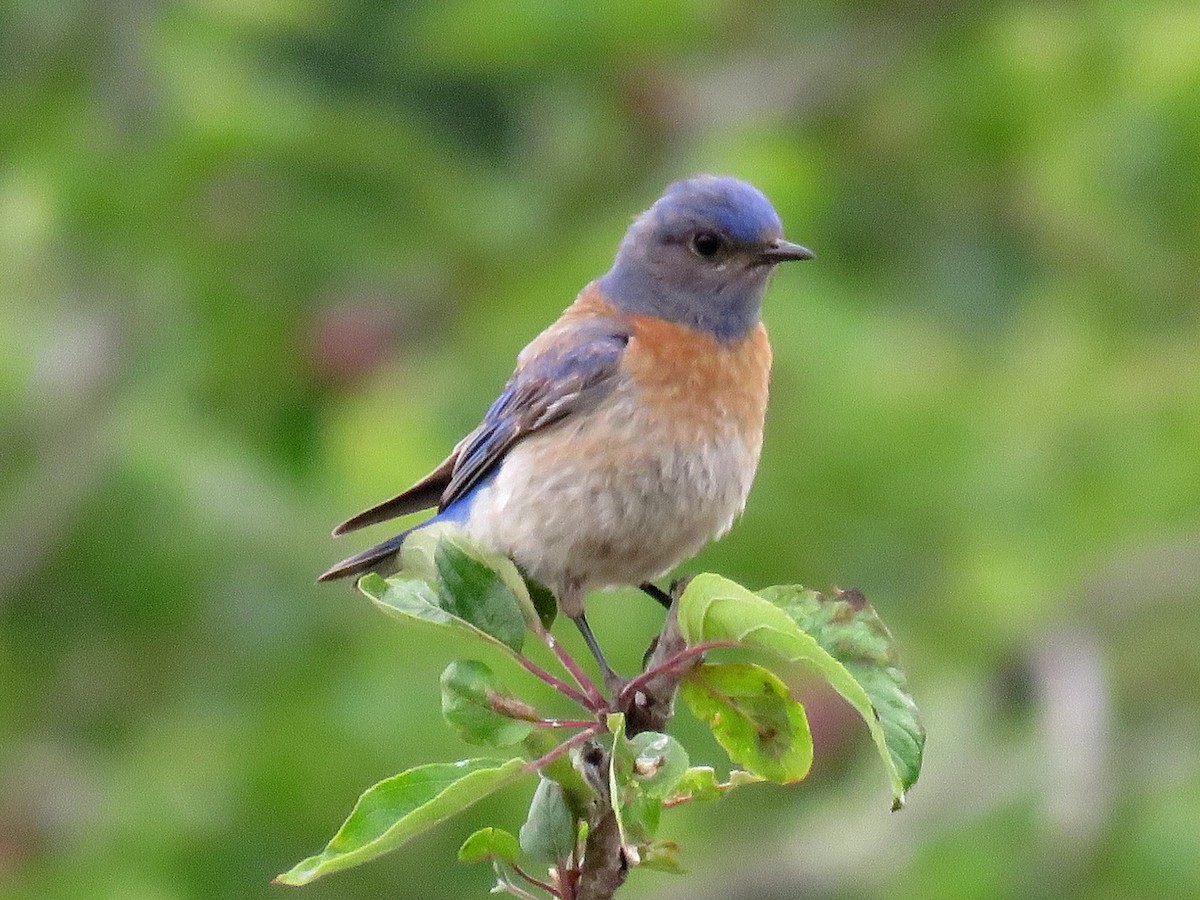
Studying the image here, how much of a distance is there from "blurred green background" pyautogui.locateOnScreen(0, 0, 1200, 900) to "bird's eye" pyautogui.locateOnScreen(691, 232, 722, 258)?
2591 mm

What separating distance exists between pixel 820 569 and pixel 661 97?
8.59 ft

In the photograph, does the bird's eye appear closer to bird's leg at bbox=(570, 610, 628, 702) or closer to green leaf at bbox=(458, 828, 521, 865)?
bird's leg at bbox=(570, 610, 628, 702)

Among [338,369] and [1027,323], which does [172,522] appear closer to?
[338,369]

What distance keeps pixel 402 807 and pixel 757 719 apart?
1.67 ft

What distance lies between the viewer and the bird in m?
4.25

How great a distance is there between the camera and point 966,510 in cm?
777

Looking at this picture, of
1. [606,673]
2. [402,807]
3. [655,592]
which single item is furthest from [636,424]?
[402,807]

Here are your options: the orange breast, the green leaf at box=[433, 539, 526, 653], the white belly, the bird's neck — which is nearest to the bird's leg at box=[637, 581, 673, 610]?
the white belly

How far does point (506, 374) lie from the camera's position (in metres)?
7.57

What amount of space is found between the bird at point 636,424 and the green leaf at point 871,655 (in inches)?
53.7

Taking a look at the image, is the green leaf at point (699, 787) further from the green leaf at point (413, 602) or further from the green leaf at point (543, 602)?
the green leaf at point (543, 602)

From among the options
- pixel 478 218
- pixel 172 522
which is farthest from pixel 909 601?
pixel 172 522

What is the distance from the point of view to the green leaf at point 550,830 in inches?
110

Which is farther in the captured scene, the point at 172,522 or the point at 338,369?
the point at 338,369
